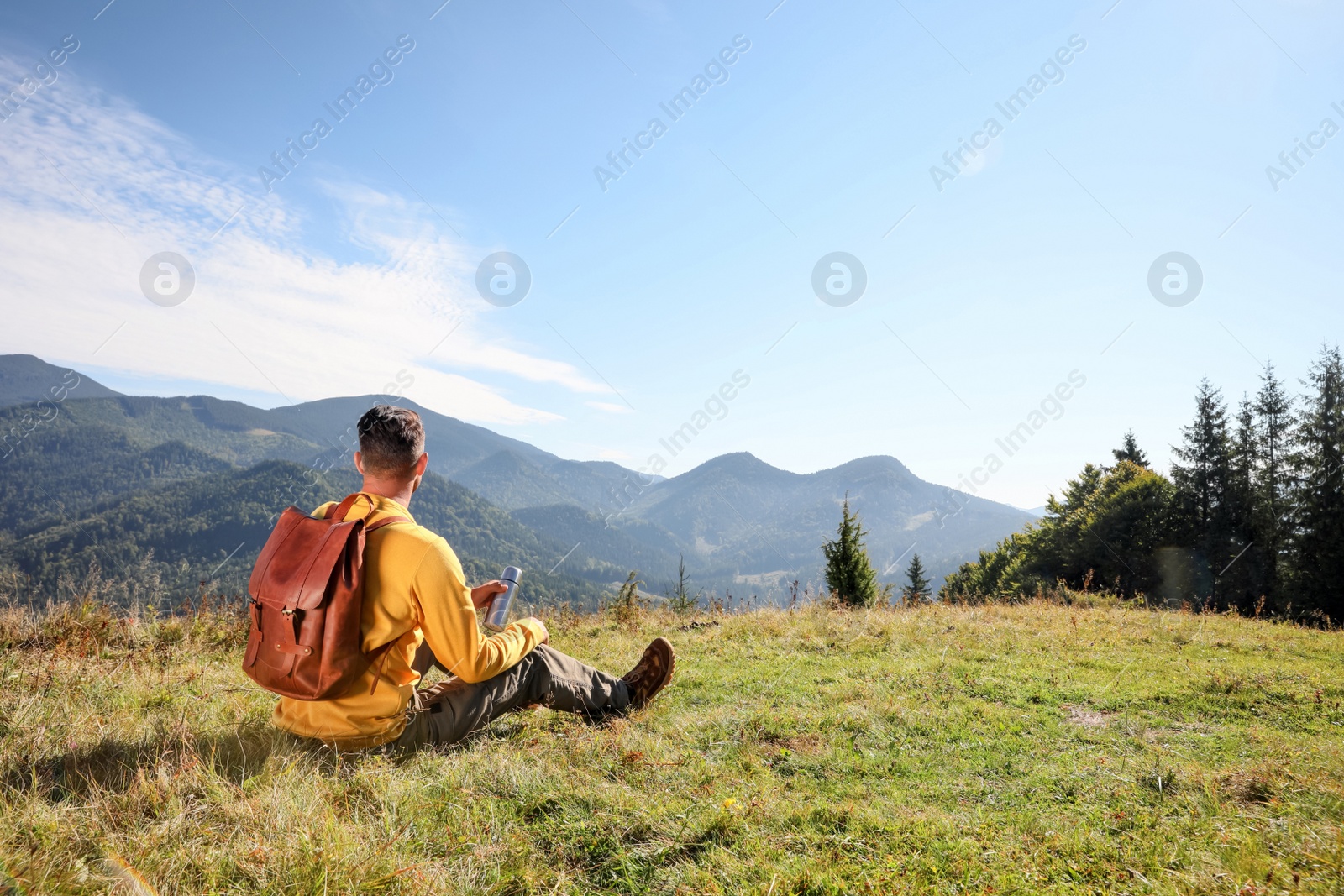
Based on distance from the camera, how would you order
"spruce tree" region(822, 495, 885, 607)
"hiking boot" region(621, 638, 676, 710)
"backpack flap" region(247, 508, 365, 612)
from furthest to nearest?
"spruce tree" region(822, 495, 885, 607) → "hiking boot" region(621, 638, 676, 710) → "backpack flap" region(247, 508, 365, 612)

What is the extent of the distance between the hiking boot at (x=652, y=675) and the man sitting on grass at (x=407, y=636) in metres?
1.31

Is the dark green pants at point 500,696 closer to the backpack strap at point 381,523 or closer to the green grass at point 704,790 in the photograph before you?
the green grass at point 704,790

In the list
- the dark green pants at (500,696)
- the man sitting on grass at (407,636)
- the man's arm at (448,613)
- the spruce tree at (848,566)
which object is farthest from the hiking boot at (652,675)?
the spruce tree at (848,566)

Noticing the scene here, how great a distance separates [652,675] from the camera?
5148mm

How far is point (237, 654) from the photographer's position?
6438 millimetres

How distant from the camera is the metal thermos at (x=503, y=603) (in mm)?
3805

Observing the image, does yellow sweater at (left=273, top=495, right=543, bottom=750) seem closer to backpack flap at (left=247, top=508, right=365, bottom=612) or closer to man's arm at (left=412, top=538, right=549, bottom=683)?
man's arm at (left=412, top=538, right=549, bottom=683)

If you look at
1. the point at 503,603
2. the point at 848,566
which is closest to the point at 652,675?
the point at 503,603

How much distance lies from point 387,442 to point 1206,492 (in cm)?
5043

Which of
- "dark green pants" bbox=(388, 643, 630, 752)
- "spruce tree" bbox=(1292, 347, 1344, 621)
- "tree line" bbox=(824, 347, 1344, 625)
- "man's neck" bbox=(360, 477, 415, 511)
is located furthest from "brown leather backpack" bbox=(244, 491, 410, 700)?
"spruce tree" bbox=(1292, 347, 1344, 621)

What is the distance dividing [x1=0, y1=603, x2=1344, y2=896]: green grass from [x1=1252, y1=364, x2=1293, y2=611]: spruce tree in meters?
34.2

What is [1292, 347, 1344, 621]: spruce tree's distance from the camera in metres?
26.7

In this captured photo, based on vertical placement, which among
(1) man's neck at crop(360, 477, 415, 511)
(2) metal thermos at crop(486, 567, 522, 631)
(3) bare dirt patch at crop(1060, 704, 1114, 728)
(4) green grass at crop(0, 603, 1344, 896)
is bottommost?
(4) green grass at crop(0, 603, 1344, 896)

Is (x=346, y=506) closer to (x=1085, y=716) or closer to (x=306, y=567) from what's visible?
(x=306, y=567)
